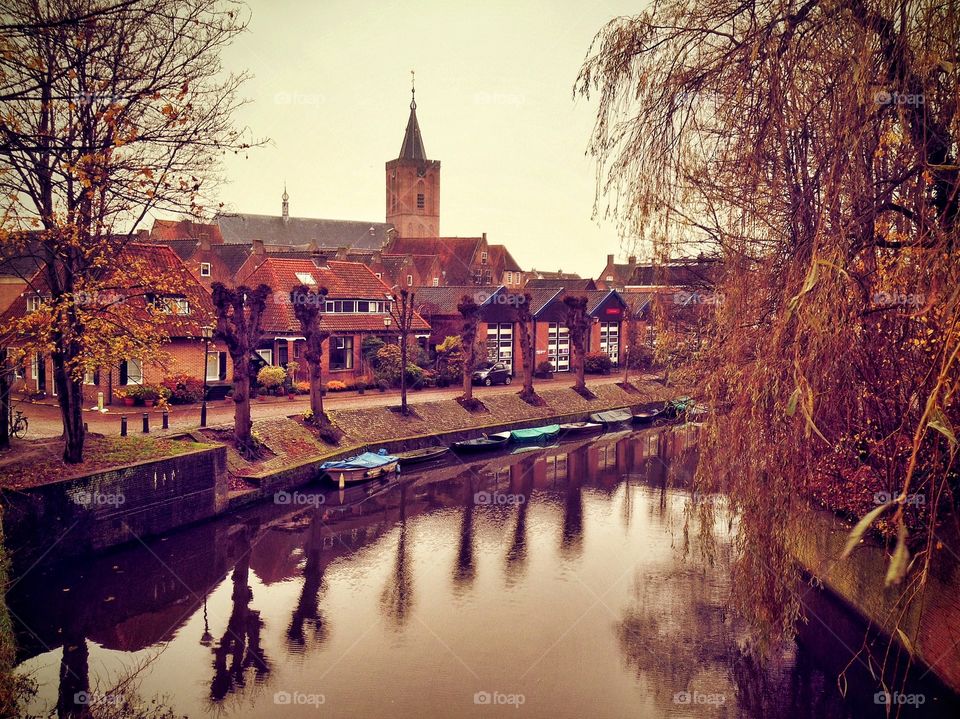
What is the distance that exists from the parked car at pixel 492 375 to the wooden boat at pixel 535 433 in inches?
296

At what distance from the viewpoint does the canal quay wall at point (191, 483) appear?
16.5 meters

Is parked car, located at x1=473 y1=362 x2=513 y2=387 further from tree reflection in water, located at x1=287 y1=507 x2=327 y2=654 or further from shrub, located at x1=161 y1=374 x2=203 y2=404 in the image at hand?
tree reflection in water, located at x1=287 y1=507 x2=327 y2=654

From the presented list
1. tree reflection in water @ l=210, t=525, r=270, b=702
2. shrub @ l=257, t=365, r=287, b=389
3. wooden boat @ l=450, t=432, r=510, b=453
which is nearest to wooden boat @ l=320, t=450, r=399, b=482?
wooden boat @ l=450, t=432, r=510, b=453

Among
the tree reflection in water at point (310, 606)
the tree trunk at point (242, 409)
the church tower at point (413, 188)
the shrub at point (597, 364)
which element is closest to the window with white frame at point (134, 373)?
the tree trunk at point (242, 409)

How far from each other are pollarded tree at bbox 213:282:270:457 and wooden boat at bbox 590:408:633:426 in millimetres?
19171

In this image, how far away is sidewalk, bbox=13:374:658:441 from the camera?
25.0 metres

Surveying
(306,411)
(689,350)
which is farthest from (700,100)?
(306,411)

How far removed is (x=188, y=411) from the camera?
2906cm

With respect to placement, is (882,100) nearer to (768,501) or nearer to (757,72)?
(757,72)

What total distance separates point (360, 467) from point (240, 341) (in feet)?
19.4

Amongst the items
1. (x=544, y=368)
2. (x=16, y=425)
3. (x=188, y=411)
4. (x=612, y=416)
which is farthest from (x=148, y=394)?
(x=544, y=368)

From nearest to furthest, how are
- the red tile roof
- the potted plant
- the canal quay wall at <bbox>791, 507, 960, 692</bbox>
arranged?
the canal quay wall at <bbox>791, 507, 960, 692</bbox>, the potted plant, the red tile roof

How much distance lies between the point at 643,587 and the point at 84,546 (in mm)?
12842

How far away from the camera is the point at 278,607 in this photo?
640 inches
